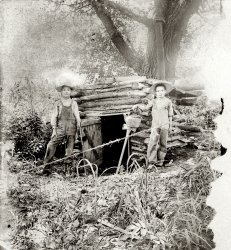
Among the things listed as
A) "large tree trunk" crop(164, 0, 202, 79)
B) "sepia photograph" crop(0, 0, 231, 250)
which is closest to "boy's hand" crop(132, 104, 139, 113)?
"sepia photograph" crop(0, 0, 231, 250)

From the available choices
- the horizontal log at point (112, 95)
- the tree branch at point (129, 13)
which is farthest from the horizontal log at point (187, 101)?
the tree branch at point (129, 13)

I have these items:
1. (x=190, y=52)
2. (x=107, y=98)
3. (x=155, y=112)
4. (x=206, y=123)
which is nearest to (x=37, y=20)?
(x=107, y=98)

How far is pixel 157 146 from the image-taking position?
5293 mm

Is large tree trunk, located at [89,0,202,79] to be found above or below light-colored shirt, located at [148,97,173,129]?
above

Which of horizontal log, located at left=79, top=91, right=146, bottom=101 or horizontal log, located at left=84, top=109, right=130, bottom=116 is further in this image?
horizontal log, located at left=84, top=109, right=130, bottom=116

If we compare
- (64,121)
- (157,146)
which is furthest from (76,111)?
(157,146)

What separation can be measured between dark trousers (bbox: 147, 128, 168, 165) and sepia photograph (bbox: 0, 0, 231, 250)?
0.08 feet

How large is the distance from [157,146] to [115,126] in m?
2.99

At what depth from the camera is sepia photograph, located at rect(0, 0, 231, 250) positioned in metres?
3.36

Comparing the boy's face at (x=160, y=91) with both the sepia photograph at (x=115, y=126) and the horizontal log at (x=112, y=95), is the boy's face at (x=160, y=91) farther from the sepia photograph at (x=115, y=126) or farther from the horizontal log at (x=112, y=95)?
the horizontal log at (x=112, y=95)

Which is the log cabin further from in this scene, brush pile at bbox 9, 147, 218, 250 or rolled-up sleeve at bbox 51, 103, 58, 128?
brush pile at bbox 9, 147, 218, 250

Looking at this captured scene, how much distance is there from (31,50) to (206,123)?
514cm

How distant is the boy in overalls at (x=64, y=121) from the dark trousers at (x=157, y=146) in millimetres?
1964

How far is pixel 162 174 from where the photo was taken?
Result: 4.61 m
